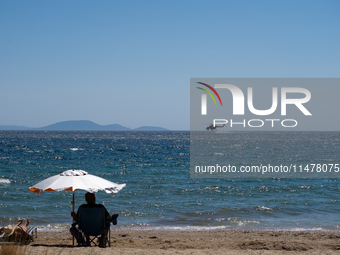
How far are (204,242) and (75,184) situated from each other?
4.26 metres

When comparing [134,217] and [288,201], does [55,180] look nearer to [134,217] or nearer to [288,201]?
[134,217]

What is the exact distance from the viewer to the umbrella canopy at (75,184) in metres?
7.62

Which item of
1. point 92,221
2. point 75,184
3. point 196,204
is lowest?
point 196,204

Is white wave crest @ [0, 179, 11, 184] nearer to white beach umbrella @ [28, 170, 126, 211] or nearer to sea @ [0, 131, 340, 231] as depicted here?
sea @ [0, 131, 340, 231]

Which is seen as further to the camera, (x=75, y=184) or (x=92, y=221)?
(x=92, y=221)

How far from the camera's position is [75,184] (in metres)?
7.74

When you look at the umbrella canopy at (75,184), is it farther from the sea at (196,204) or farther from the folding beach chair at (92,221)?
the sea at (196,204)

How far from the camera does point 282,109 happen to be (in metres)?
25.5

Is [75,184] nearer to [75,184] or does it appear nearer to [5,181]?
[75,184]

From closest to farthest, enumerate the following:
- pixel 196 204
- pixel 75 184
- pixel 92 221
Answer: pixel 75 184, pixel 92 221, pixel 196 204

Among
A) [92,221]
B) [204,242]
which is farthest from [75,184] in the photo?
[204,242]

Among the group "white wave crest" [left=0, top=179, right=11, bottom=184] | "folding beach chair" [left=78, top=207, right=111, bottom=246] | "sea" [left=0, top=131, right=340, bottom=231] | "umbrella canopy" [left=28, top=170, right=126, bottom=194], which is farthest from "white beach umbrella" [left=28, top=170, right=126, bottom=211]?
"white wave crest" [left=0, top=179, right=11, bottom=184]

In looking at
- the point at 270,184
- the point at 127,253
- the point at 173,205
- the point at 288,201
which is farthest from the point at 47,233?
the point at 270,184

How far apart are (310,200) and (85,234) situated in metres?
12.9
